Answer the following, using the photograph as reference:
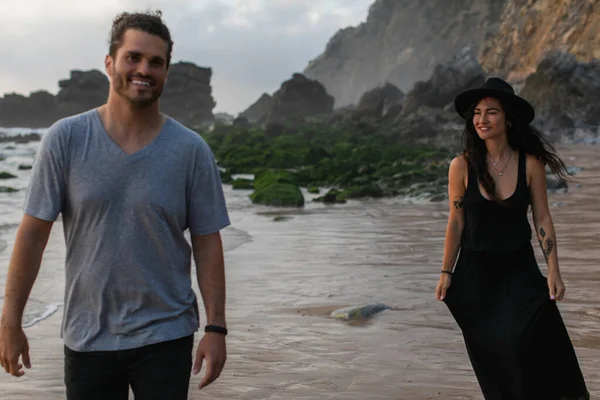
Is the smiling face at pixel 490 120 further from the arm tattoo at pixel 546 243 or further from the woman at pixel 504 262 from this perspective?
the arm tattoo at pixel 546 243

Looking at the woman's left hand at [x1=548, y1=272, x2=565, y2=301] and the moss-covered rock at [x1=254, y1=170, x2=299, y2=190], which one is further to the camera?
the moss-covered rock at [x1=254, y1=170, x2=299, y2=190]

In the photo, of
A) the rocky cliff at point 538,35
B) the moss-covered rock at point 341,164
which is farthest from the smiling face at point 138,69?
the rocky cliff at point 538,35

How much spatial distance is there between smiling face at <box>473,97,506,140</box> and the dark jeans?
7.27 ft

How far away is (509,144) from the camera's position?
14.9ft

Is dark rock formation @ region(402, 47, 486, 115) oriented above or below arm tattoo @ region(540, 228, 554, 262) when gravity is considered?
above

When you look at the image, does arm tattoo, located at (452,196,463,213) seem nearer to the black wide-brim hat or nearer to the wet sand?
the black wide-brim hat

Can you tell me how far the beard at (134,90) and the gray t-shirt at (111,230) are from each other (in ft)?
0.46

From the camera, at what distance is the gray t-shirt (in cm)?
282

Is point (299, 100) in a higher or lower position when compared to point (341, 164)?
higher

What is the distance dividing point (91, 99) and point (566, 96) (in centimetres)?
7111

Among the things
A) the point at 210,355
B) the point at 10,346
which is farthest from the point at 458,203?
the point at 10,346

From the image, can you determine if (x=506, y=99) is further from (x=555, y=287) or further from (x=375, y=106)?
(x=375, y=106)

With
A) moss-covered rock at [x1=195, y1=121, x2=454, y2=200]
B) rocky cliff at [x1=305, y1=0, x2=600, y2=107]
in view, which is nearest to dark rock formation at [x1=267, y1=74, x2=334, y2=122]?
rocky cliff at [x1=305, y1=0, x2=600, y2=107]

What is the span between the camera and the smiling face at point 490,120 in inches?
176
